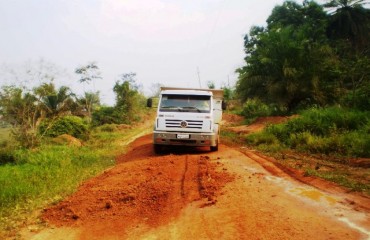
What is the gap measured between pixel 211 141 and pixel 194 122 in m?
0.84

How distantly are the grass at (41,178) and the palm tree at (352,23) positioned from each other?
2537 cm

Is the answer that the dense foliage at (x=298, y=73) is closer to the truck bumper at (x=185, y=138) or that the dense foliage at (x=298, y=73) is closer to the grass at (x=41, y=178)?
the truck bumper at (x=185, y=138)

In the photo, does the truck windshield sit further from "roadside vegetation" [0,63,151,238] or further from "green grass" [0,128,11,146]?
"green grass" [0,128,11,146]

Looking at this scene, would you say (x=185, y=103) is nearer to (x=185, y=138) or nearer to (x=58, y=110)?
(x=185, y=138)

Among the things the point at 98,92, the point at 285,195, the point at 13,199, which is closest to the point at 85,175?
the point at 13,199


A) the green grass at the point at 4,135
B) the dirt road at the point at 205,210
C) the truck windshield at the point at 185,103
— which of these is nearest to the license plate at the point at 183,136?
the truck windshield at the point at 185,103

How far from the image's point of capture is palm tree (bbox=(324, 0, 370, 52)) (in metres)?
30.3

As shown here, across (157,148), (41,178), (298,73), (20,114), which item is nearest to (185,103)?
(157,148)

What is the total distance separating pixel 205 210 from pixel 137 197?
1563mm

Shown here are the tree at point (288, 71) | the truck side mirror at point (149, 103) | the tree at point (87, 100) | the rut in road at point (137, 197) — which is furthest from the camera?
the tree at point (87, 100)

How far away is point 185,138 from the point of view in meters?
11.3

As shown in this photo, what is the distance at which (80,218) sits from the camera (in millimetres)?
5844

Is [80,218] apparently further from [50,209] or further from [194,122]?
[194,122]

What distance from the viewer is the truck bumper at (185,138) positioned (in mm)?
11297
